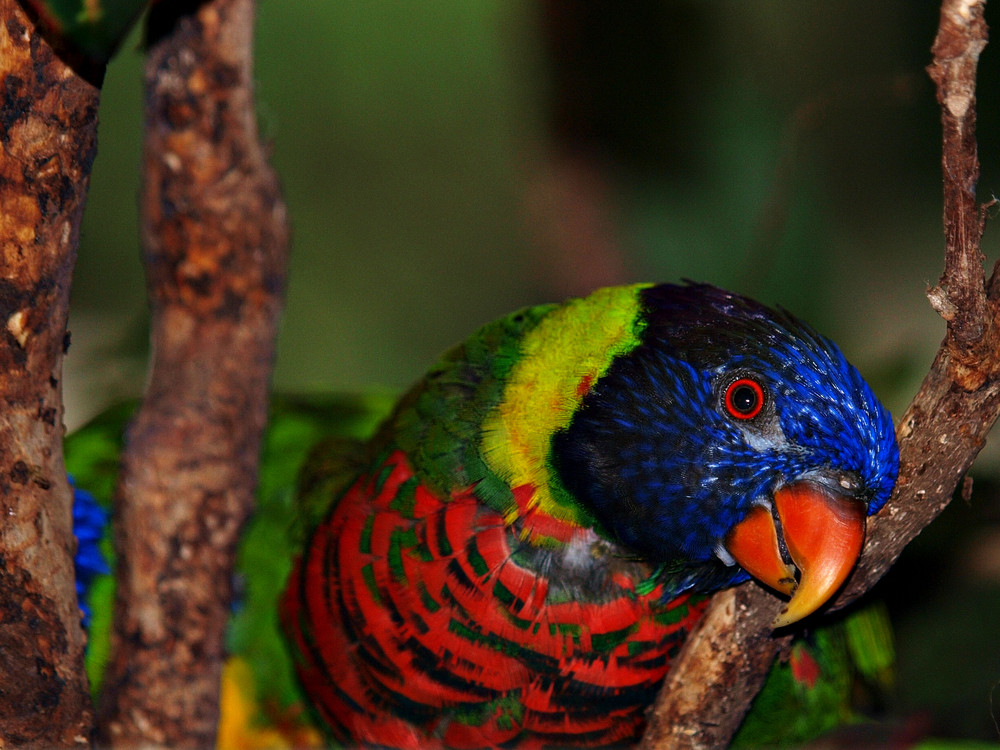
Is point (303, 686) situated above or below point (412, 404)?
below

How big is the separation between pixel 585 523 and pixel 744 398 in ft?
1.14

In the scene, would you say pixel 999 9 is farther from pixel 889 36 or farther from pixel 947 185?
pixel 947 185

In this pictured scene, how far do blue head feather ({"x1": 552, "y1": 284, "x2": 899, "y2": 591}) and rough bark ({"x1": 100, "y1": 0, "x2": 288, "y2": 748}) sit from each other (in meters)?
0.81

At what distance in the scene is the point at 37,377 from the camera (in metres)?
1.23

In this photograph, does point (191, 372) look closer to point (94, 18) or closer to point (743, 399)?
point (94, 18)

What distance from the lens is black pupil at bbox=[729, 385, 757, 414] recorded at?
1305mm

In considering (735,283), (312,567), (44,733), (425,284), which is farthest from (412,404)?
(425,284)

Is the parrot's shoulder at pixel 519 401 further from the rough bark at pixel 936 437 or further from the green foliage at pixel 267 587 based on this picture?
the green foliage at pixel 267 587

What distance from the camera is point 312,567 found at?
173 cm

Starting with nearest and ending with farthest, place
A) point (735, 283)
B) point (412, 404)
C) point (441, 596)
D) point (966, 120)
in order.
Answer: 1. point (966, 120)
2. point (441, 596)
3. point (412, 404)
4. point (735, 283)

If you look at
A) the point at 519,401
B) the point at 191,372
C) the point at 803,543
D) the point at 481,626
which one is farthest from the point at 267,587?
the point at 803,543

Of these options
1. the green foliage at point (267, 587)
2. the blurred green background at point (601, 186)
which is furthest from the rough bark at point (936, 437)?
the green foliage at point (267, 587)

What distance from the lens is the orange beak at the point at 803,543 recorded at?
3.95 feet

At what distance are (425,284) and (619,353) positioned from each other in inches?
120
